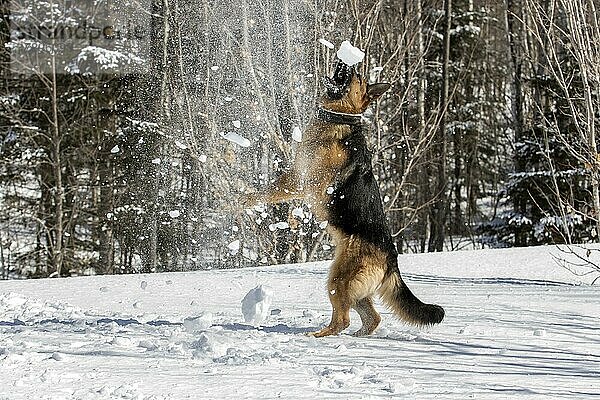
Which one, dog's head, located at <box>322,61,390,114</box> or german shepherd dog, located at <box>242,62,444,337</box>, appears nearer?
german shepherd dog, located at <box>242,62,444,337</box>

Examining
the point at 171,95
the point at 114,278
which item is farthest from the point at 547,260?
the point at 171,95

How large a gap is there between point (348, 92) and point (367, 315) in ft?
4.40

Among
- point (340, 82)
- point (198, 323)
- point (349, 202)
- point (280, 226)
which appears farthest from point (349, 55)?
point (280, 226)

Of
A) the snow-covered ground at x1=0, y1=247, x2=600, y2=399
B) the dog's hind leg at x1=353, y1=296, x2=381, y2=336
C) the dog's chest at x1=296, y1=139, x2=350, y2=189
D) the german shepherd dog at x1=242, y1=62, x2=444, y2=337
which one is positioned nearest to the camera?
the snow-covered ground at x1=0, y1=247, x2=600, y2=399

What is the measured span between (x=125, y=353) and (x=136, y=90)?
12.7m

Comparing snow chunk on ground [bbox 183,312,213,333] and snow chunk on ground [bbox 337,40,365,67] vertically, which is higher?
snow chunk on ground [bbox 337,40,365,67]

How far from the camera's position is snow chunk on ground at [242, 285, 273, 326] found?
4211 mm

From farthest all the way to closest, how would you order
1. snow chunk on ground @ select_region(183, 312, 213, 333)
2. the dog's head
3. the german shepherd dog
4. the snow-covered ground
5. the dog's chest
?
1. the dog's head
2. the dog's chest
3. the german shepherd dog
4. snow chunk on ground @ select_region(183, 312, 213, 333)
5. the snow-covered ground

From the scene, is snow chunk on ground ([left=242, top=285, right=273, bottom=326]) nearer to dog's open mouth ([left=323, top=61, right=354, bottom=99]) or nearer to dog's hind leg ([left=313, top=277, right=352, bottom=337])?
dog's hind leg ([left=313, top=277, right=352, bottom=337])

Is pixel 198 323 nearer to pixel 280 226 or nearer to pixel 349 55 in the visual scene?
pixel 349 55

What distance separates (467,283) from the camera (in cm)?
683

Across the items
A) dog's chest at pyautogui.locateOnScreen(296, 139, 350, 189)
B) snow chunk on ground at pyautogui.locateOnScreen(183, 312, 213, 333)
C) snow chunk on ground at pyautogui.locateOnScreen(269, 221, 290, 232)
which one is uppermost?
dog's chest at pyautogui.locateOnScreen(296, 139, 350, 189)

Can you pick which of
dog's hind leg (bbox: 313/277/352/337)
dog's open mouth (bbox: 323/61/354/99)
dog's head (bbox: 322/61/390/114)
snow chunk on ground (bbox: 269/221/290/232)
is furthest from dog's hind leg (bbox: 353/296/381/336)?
snow chunk on ground (bbox: 269/221/290/232)

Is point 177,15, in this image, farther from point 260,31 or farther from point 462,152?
point 462,152
